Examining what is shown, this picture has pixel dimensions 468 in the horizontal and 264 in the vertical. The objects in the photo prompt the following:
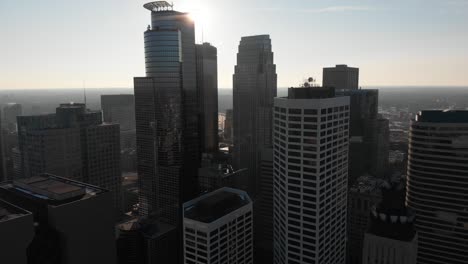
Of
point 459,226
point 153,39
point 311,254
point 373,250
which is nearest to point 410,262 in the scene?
point 373,250

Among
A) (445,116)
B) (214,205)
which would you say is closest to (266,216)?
(214,205)

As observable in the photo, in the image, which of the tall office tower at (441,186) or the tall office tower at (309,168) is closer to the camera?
the tall office tower at (309,168)

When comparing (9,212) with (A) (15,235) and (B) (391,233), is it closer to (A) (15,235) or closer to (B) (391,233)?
(A) (15,235)

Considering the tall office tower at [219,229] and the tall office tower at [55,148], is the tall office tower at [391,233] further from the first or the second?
the tall office tower at [55,148]

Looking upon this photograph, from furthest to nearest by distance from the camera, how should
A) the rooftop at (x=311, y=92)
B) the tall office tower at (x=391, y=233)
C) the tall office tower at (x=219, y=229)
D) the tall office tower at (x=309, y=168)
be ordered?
the tall office tower at (x=219, y=229) → the tall office tower at (x=391, y=233) → the rooftop at (x=311, y=92) → the tall office tower at (x=309, y=168)

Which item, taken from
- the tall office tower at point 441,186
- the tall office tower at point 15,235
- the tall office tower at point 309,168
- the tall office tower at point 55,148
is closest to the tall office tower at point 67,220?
the tall office tower at point 15,235

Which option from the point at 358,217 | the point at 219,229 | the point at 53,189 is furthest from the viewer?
the point at 358,217
